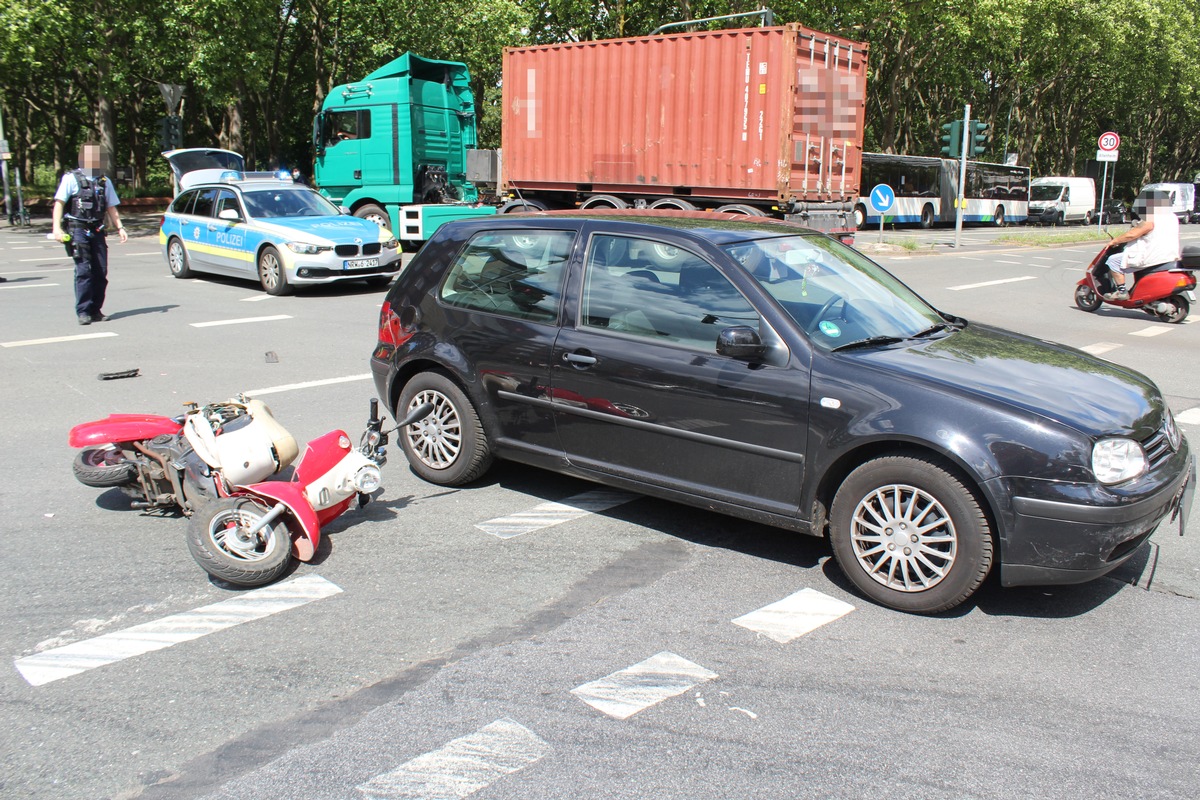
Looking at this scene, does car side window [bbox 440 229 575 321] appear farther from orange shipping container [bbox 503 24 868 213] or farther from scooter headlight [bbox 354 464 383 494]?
orange shipping container [bbox 503 24 868 213]

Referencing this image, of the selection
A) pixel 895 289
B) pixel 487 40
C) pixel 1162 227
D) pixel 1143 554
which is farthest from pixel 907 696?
pixel 487 40

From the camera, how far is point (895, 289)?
5.41 metres

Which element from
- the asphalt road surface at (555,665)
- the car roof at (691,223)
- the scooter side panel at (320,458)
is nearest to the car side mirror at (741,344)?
the car roof at (691,223)

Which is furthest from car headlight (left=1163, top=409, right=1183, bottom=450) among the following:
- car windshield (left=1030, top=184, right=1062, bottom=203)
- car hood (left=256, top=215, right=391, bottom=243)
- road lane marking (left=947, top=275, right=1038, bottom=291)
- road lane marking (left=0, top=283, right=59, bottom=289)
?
car windshield (left=1030, top=184, right=1062, bottom=203)

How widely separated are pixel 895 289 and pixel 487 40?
113 feet

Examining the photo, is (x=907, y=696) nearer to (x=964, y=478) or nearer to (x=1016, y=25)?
(x=964, y=478)

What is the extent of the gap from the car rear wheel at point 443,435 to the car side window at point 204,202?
10814 mm

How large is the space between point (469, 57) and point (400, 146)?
59.7 feet

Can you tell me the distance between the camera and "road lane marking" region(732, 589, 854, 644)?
4035 mm

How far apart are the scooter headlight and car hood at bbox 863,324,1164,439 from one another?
7.64 feet

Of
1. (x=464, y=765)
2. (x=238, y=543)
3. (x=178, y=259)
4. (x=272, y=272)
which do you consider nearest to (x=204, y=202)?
(x=178, y=259)

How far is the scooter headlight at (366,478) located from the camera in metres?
4.74

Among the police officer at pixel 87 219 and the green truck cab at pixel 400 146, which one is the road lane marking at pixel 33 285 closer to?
the police officer at pixel 87 219

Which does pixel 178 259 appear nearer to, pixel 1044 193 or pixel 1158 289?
pixel 1158 289
